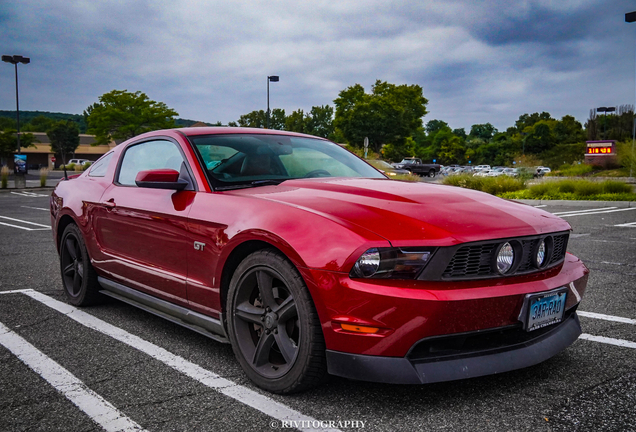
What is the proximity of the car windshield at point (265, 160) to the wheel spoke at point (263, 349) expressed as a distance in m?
1.02

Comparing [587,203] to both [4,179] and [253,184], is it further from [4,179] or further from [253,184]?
[4,179]

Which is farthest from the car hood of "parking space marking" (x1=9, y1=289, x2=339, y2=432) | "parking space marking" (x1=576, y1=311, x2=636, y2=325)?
"parking space marking" (x1=576, y1=311, x2=636, y2=325)

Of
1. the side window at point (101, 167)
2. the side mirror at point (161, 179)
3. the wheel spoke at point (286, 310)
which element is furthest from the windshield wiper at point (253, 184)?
the side window at point (101, 167)

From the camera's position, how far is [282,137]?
395 cm

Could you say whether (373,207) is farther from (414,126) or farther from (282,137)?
(414,126)

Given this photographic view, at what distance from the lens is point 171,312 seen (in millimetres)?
3338

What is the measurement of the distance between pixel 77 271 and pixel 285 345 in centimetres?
275

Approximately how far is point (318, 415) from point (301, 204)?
102 cm

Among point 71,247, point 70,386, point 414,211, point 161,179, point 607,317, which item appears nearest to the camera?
point 414,211

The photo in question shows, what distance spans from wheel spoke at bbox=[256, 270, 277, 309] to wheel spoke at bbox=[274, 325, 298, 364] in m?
0.13

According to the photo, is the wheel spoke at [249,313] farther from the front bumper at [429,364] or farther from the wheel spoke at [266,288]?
the front bumper at [429,364]

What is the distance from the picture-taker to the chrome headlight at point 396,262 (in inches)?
90.1

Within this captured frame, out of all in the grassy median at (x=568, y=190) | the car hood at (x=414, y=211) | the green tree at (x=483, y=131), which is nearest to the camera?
the car hood at (x=414, y=211)

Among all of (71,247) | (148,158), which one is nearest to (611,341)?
(148,158)
